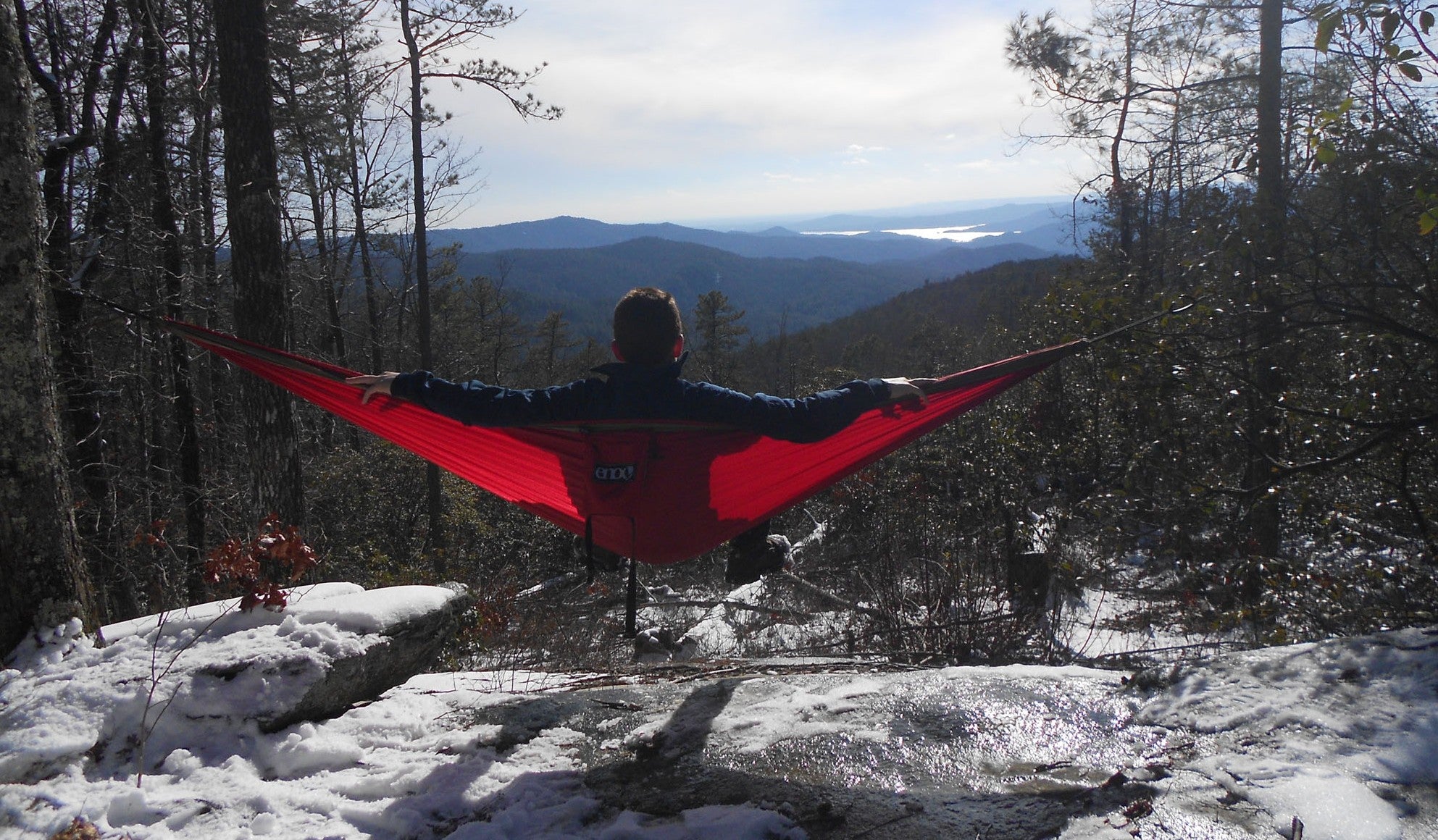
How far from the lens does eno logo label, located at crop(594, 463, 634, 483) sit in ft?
7.26

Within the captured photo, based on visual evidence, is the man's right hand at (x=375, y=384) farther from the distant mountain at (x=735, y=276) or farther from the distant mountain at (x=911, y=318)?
the distant mountain at (x=735, y=276)

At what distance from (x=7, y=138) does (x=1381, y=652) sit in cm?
375

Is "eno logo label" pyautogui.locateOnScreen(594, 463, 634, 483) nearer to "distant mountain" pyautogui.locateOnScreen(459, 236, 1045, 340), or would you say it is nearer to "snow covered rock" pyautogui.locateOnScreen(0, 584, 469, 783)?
"snow covered rock" pyautogui.locateOnScreen(0, 584, 469, 783)

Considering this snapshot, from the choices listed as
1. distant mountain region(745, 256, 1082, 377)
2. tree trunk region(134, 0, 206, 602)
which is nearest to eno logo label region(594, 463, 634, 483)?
tree trunk region(134, 0, 206, 602)

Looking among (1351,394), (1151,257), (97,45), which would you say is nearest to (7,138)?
(1351,394)

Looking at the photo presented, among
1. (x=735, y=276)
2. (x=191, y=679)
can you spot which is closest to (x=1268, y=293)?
(x=191, y=679)

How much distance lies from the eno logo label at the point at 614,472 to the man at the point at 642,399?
0.59 feet

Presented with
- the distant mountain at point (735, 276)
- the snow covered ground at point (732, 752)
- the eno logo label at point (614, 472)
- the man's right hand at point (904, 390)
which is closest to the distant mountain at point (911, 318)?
the man's right hand at point (904, 390)

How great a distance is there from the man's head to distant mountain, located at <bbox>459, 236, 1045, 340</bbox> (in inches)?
5208

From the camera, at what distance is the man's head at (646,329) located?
2.07 m

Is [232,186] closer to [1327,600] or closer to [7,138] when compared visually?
[7,138]

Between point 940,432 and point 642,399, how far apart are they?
8.06 metres

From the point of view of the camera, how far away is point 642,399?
6.87ft

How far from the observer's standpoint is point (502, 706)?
82.2 inches
